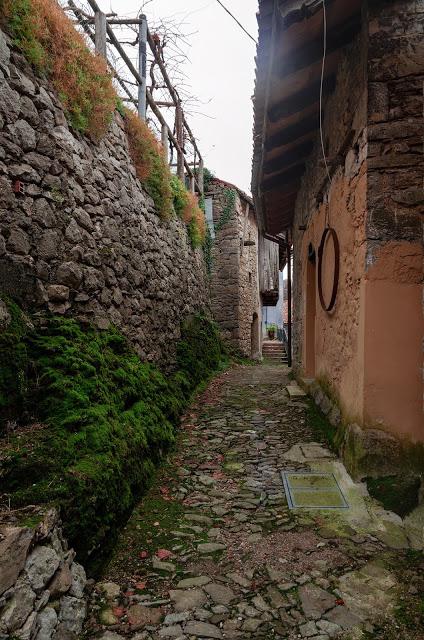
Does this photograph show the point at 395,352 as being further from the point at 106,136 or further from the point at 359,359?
the point at 106,136

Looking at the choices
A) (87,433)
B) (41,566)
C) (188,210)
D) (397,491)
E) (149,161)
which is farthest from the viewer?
→ (188,210)

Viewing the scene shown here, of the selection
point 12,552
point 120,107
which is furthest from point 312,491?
point 120,107

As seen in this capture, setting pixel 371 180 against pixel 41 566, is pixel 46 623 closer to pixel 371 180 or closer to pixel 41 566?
pixel 41 566

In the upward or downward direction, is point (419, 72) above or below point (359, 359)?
above

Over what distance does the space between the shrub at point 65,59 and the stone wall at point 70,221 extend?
0.52 feet

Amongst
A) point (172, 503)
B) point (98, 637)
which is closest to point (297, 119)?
point (172, 503)

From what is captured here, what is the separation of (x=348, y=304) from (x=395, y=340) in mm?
730

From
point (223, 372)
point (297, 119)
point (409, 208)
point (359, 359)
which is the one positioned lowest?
point (223, 372)

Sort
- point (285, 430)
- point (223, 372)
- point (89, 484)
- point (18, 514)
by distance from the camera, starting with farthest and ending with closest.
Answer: point (223, 372) < point (285, 430) < point (89, 484) < point (18, 514)

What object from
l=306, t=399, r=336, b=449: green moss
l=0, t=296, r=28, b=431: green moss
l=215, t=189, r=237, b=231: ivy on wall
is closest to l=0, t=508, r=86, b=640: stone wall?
l=0, t=296, r=28, b=431: green moss

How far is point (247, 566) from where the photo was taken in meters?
2.33

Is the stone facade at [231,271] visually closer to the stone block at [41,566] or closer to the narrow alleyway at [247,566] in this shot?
the narrow alleyway at [247,566]

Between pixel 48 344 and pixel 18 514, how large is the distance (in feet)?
4.73

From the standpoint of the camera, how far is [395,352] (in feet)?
9.95
